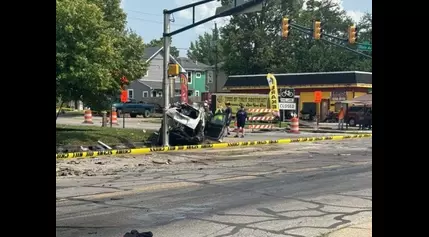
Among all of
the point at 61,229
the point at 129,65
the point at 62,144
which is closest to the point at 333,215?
the point at 61,229

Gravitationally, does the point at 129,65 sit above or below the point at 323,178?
above

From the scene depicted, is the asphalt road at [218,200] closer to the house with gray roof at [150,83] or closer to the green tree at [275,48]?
the house with gray roof at [150,83]

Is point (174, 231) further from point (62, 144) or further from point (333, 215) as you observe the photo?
point (62, 144)

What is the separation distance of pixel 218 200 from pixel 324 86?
159 feet

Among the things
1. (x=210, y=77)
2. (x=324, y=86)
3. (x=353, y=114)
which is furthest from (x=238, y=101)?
(x=210, y=77)

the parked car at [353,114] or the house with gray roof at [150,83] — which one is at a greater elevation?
the house with gray roof at [150,83]

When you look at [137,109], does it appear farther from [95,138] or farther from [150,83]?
[95,138]

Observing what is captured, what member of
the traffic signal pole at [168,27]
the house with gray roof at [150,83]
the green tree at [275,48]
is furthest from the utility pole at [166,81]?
the green tree at [275,48]

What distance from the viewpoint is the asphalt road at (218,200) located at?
6.98 meters

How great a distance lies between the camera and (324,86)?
5581 centimetres

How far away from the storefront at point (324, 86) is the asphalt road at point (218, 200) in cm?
3856
